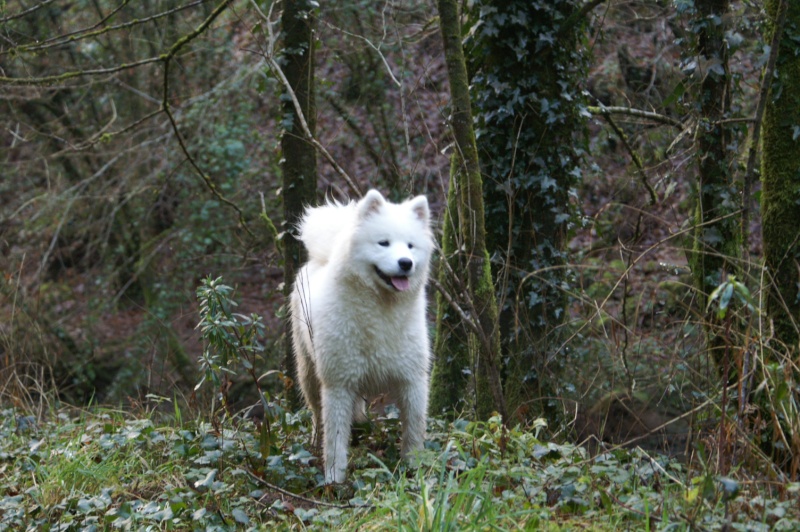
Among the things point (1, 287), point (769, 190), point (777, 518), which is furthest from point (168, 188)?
point (777, 518)

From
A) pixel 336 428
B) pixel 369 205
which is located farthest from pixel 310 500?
pixel 369 205

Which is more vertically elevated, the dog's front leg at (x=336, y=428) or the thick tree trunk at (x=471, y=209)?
the thick tree trunk at (x=471, y=209)

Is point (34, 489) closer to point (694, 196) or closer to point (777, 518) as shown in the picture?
point (777, 518)

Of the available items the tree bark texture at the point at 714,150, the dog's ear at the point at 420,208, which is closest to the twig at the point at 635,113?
the tree bark texture at the point at 714,150

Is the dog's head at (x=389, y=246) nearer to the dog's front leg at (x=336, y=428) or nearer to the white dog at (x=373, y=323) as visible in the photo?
the white dog at (x=373, y=323)

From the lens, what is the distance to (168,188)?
12586 millimetres

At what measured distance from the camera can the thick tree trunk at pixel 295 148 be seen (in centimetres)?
659

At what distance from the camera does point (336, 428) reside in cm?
481

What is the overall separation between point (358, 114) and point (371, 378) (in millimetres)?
7444

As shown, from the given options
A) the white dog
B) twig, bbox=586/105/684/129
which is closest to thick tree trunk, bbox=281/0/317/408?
the white dog

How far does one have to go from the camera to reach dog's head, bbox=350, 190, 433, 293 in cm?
483

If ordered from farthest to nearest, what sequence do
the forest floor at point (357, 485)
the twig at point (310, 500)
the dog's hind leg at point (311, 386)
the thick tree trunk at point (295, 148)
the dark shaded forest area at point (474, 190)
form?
the thick tree trunk at point (295, 148) < the dog's hind leg at point (311, 386) < the dark shaded forest area at point (474, 190) < the twig at point (310, 500) < the forest floor at point (357, 485)

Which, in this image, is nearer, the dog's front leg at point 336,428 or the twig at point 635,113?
the dog's front leg at point 336,428

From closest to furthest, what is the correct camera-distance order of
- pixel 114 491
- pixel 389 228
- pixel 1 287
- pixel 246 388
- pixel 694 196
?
pixel 114 491 → pixel 389 228 → pixel 694 196 → pixel 1 287 → pixel 246 388
